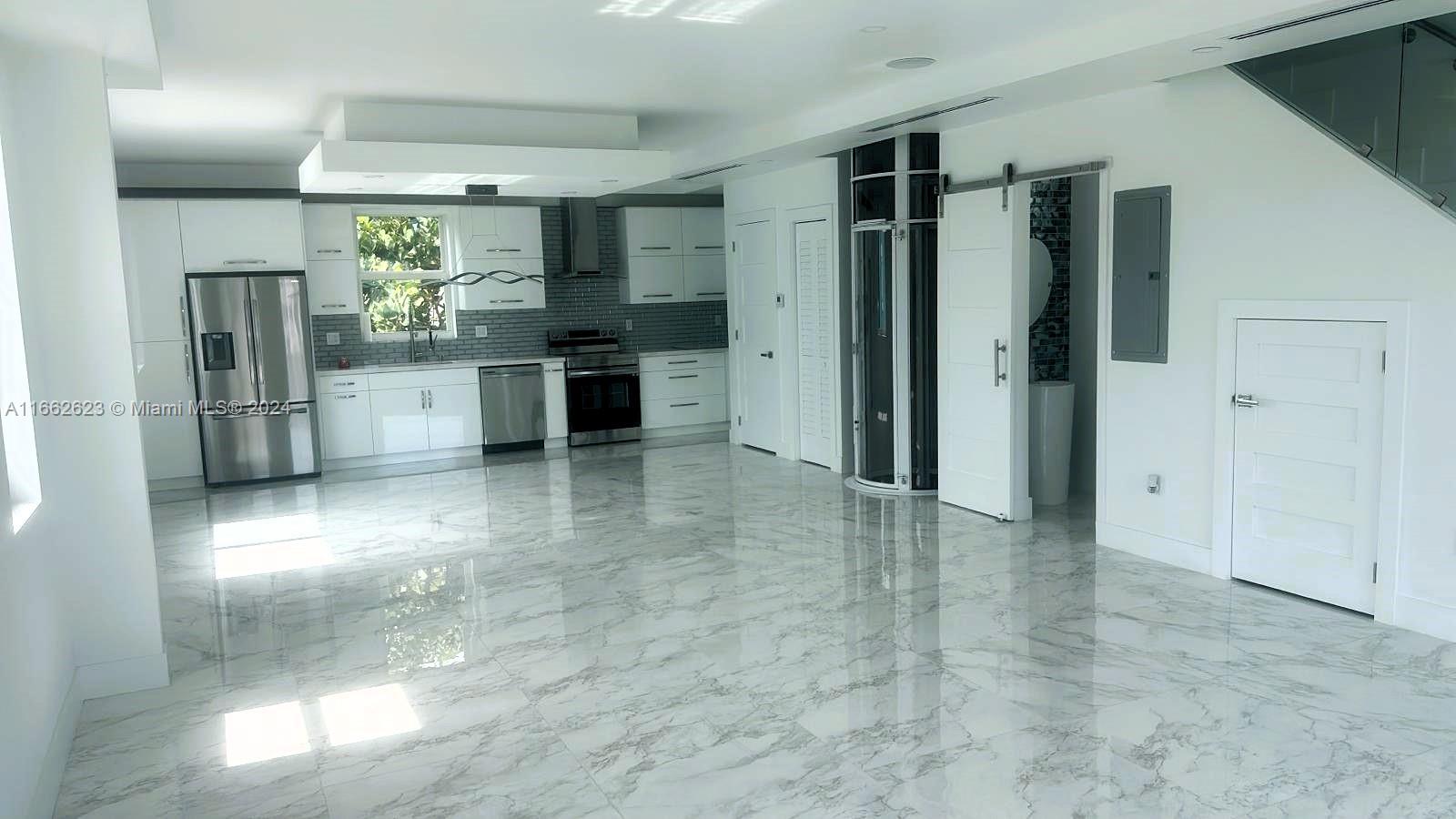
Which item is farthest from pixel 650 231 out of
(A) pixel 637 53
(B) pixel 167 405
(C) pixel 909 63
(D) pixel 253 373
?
(A) pixel 637 53

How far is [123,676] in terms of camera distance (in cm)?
388

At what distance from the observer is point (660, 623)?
4418 mm

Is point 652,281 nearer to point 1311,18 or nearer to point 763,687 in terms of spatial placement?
point 763,687

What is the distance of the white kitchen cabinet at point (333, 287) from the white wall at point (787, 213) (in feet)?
11.0

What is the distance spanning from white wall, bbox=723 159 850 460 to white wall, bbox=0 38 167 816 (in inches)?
192

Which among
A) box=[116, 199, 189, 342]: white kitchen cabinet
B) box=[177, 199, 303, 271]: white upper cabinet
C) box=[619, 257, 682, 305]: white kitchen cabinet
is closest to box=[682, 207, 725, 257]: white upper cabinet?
box=[619, 257, 682, 305]: white kitchen cabinet

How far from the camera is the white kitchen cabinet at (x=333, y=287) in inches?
343

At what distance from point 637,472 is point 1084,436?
11.3ft

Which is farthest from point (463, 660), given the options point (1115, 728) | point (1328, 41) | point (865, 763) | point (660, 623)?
point (1328, 41)

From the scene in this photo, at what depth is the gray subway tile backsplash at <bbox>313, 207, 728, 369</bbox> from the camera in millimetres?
9094

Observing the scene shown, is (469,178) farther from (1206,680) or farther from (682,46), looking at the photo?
(1206,680)

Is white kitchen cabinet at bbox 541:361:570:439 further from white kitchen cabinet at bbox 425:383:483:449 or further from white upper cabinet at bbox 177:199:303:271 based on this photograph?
white upper cabinet at bbox 177:199:303:271

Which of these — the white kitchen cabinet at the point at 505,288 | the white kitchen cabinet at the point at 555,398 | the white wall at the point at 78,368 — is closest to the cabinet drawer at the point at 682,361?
the white kitchen cabinet at the point at 555,398

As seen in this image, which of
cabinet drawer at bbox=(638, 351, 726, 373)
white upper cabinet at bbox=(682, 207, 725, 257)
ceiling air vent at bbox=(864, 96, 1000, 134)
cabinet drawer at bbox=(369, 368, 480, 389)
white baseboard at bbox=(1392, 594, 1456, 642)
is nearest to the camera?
white baseboard at bbox=(1392, 594, 1456, 642)
